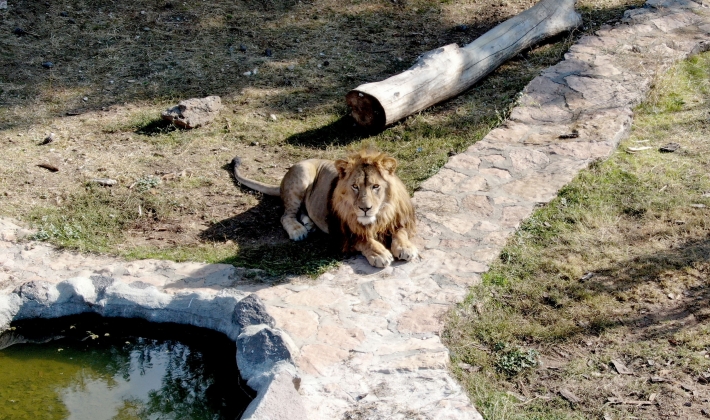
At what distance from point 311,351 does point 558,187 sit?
3307mm

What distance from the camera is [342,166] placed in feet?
22.5

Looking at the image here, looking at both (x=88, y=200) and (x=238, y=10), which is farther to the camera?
(x=238, y=10)

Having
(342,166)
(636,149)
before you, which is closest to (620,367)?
(342,166)

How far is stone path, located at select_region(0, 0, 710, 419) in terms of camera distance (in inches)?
200

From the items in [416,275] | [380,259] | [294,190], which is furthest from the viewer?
Answer: [294,190]

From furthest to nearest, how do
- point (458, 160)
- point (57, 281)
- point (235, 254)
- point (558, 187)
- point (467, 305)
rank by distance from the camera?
1. point (458, 160)
2. point (558, 187)
3. point (235, 254)
4. point (57, 281)
5. point (467, 305)

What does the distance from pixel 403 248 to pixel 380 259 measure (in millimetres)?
227

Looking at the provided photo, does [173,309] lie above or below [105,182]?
above

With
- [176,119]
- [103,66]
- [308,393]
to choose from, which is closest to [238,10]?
[103,66]

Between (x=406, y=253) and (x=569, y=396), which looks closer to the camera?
(x=569, y=396)

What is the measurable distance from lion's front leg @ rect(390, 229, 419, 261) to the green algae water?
66.2 inches

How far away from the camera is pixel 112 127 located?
377 inches

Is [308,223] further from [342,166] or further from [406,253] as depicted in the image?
[406,253]

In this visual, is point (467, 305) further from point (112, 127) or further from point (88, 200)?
point (112, 127)
